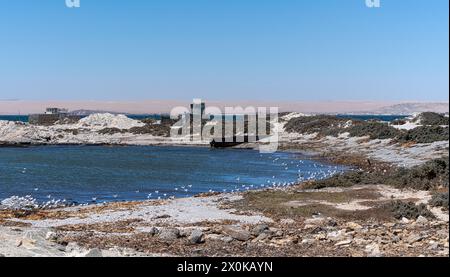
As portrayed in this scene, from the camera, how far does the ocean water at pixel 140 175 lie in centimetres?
2875

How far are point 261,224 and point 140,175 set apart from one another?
2320 centimetres

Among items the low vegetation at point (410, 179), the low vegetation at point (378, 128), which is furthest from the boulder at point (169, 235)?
the low vegetation at point (378, 128)

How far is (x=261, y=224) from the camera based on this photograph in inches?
616

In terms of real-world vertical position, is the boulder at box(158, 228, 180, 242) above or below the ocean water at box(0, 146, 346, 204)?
above

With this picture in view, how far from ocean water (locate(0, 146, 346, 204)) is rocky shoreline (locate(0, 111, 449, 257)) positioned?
16.5ft

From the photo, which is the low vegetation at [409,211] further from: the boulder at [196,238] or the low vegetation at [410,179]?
the boulder at [196,238]

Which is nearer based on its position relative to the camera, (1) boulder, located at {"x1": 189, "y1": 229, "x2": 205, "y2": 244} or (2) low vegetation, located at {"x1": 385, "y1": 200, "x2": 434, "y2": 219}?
(1) boulder, located at {"x1": 189, "y1": 229, "x2": 205, "y2": 244}

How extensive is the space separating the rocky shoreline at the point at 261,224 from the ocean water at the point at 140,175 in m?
5.03

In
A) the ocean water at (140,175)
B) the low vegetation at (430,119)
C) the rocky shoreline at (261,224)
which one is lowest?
the ocean water at (140,175)

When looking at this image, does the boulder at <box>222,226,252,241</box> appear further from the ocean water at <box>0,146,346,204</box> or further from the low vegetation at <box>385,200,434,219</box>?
the ocean water at <box>0,146,346,204</box>

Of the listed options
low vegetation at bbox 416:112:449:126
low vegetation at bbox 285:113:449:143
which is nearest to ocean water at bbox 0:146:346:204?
low vegetation at bbox 285:113:449:143

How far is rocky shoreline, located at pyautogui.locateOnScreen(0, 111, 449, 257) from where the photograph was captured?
39.7 ft

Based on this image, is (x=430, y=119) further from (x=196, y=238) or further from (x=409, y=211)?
(x=196, y=238)

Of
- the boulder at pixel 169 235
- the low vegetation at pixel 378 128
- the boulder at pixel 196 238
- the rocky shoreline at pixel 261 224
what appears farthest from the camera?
the low vegetation at pixel 378 128
